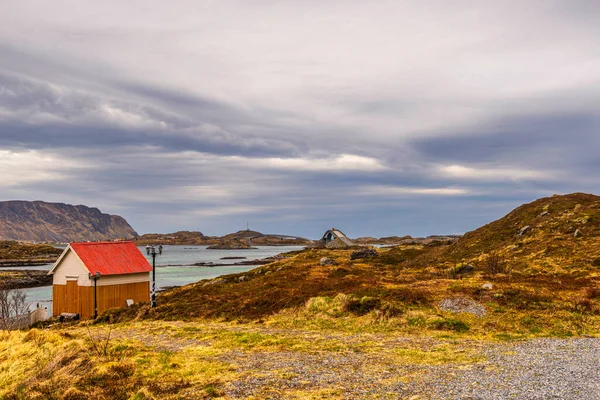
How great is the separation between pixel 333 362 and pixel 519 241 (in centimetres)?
5417

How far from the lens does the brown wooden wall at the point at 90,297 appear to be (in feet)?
146

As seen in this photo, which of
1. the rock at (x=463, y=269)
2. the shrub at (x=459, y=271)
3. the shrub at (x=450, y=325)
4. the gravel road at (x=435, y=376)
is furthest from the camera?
the rock at (x=463, y=269)

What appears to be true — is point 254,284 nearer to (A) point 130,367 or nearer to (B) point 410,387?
(A) point 130,367

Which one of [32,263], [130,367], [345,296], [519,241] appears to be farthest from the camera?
[32,263]

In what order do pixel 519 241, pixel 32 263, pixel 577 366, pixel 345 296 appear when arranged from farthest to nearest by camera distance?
pixel 32 263 < pixel 519 241 < pixel 345 296 < pixel 577 366

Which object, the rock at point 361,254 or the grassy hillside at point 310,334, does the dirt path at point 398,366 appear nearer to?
the grassy hillside at point 310,334

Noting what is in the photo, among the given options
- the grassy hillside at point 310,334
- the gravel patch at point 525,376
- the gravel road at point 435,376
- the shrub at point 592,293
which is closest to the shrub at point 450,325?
the grassy hillside at point 310,334

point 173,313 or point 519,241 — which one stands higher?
point 519,241

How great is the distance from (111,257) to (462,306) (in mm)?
34050

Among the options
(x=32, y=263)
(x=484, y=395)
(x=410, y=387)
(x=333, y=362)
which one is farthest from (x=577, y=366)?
→ (x=32, y=263)

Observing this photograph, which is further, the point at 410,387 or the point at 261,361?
the point at 261,361

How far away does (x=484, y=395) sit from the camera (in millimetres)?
14992

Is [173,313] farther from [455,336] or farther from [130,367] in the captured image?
[455,336]

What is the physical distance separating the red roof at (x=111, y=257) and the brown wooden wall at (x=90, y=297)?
164 centimetres
